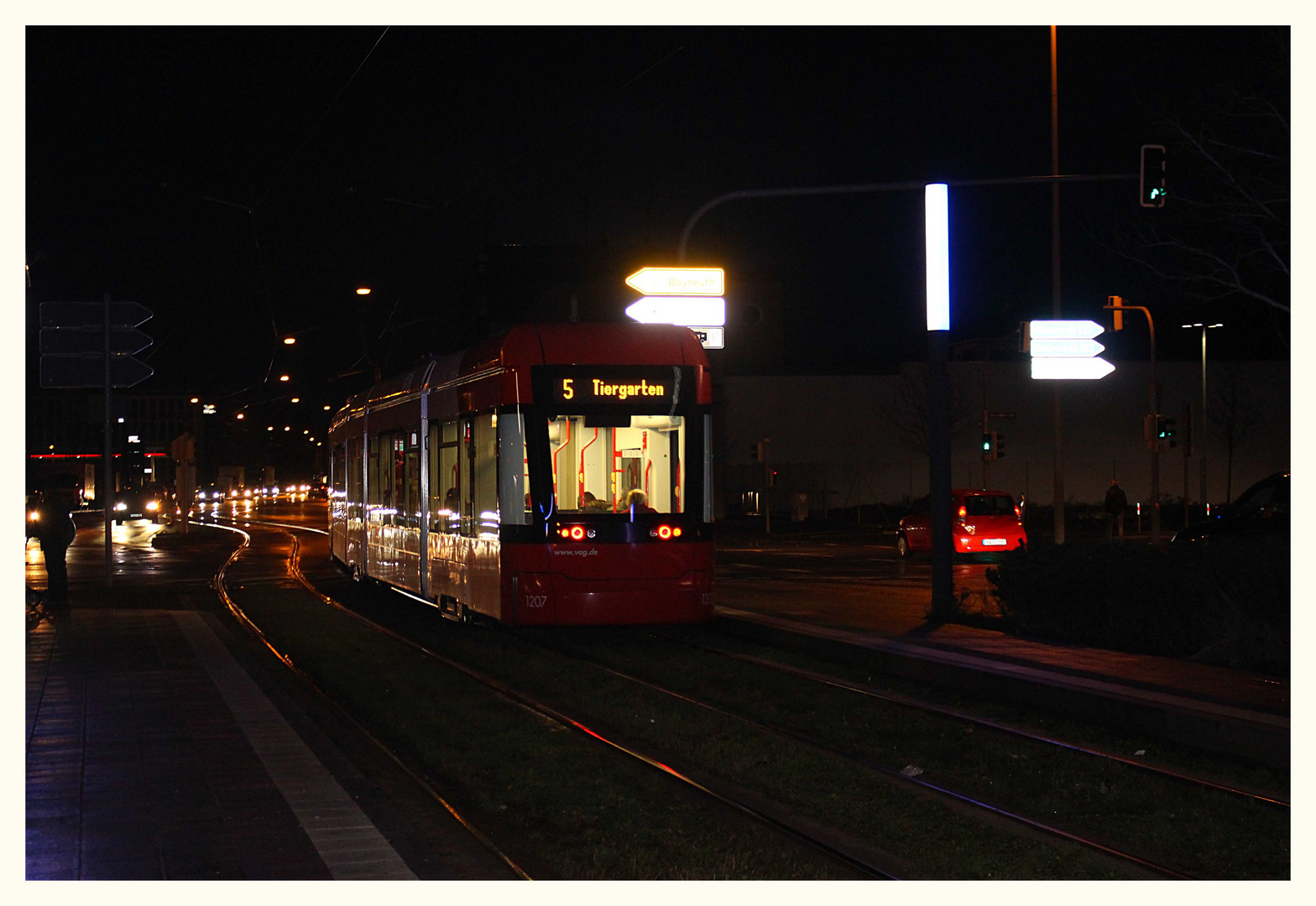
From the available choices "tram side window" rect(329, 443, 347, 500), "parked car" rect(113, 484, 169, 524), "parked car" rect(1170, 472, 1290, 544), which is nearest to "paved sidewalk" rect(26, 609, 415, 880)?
"tram side window" rect(329, 443, 347, 500)

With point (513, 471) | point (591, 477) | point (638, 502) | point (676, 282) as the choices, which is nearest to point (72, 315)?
point (513, 471)

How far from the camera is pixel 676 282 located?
68.7 feet

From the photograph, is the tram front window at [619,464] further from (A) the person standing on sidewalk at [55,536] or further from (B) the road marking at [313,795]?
(A) the person standing on sidewalk at [55,536]

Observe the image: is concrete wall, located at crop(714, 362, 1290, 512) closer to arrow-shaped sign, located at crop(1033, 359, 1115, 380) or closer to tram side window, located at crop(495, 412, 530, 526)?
arrow-shaped sign, located at crop(1033, 359, 1115, 380)

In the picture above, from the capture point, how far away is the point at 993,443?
119ft

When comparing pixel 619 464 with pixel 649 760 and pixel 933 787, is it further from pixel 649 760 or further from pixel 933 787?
pixel 933 787

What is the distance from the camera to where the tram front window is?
44.3 feet

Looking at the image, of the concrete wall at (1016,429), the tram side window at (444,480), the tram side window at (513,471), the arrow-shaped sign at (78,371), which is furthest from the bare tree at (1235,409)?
the tram side window at (513,471)

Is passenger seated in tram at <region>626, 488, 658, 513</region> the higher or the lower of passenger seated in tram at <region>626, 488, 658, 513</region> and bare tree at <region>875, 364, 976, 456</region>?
the lower

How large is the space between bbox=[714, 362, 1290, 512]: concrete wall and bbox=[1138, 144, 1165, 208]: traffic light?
141ft

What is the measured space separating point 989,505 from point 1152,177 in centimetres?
1458

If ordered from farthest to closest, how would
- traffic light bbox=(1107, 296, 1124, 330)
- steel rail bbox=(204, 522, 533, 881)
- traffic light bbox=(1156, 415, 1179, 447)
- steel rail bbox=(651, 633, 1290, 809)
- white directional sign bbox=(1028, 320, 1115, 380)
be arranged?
1. traffic light bbox=(1156, 415, 1179, 447)
2. traffic light bbox=(1107, 296, 1124, 330)
3. white directional sign bbox=(1028, 320, 1115, 380)
4. steel rail bbox=(651, 633, 1290, 809)
5. steel rail bbox=(204, 522, 533, 881)

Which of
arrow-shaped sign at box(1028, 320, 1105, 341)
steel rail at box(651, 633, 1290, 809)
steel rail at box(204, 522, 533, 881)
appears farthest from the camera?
arrow-shaped sign at box(1028, 320, 1105, 341)

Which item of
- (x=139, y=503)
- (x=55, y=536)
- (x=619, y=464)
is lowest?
(x=139, y=503)
